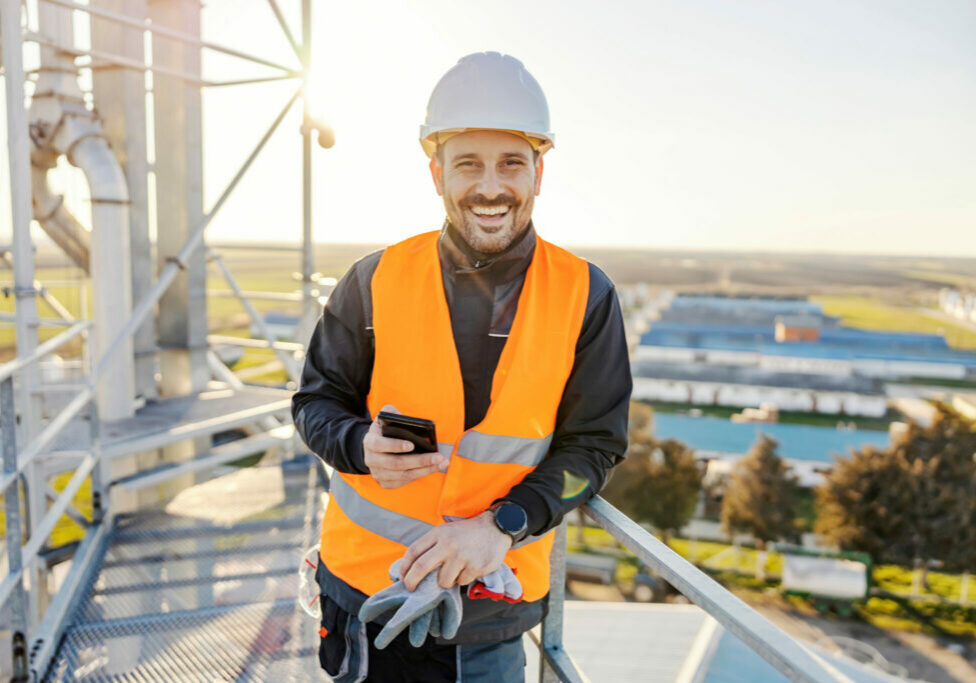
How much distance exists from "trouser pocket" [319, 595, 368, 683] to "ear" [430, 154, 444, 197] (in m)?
1.16

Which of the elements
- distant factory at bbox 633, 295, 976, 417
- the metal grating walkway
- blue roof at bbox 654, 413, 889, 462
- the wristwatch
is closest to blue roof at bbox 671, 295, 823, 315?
distant factory at bbox 633, 295, 976, 417

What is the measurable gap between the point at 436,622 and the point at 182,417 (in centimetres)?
492

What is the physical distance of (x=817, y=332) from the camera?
79.2 meters

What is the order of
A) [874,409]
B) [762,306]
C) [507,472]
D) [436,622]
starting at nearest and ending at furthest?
[436,622], [507,472], [874,409], [762,306]

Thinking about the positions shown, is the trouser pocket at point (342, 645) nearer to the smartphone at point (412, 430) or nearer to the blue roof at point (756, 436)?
the smartphone at point (412, 430)

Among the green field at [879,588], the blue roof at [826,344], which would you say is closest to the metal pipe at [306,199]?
the green field at [879,588]

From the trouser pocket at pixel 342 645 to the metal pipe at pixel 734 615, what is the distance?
73 centimetres

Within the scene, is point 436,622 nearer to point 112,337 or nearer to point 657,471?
point 112,337

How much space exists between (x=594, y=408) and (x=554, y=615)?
2.23ft

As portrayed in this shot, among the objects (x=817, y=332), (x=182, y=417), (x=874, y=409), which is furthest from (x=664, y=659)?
(x=817, y=332)

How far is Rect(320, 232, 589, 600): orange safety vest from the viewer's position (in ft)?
5.69

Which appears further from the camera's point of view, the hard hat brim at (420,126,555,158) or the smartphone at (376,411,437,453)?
the hard hat brim at (420,126,555,158)

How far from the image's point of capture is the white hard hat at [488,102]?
1.82 meters

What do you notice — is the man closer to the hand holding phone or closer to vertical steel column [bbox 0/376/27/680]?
the hand holding phone
